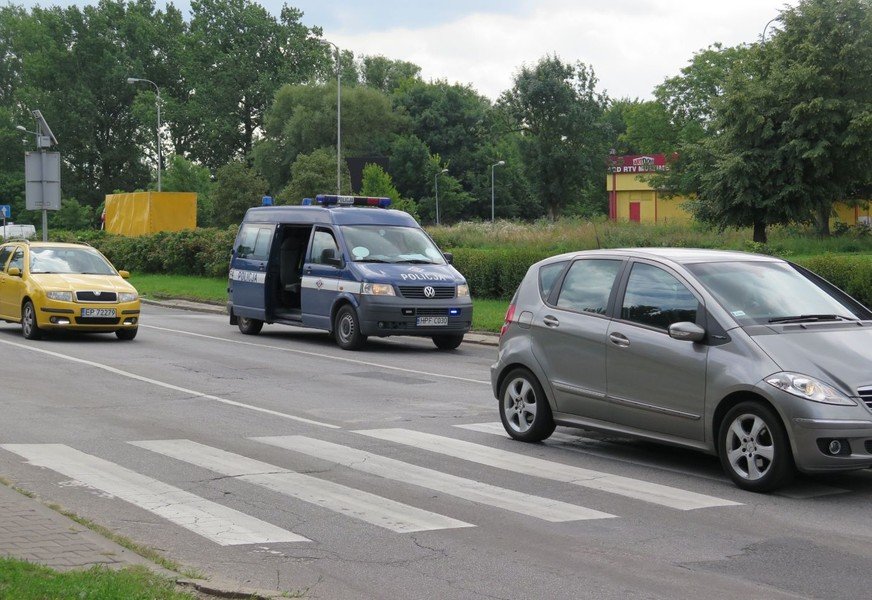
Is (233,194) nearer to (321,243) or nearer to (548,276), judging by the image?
(321,243)

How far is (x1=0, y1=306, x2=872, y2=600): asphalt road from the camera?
609 cm

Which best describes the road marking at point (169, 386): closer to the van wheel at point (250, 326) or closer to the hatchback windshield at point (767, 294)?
the hatchback windshield at point (767, 294)

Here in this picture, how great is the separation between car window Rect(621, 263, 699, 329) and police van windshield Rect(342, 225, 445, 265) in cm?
1084

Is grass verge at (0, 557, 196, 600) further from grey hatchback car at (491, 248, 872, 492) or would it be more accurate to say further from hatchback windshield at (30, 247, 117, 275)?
hatchback windshield at (30, 247, 117, 275)

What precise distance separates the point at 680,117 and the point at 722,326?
77984mm

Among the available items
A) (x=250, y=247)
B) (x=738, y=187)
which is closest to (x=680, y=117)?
(x=738, y=187)

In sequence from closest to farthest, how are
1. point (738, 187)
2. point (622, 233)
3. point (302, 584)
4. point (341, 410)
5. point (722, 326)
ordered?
1. point (302, 584)
2. point (722, 326)
3. point (341, 410)
4. point (622, 233)
5. point (738, 187)

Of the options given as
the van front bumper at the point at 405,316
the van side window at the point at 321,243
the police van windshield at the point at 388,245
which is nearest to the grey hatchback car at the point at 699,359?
the van front bumper at the point at 405,316

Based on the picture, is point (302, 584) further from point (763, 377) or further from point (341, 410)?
point (341, 410)

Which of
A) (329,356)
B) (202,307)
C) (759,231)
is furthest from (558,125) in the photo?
(329,356)

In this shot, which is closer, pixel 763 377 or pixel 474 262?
pixel 763 377

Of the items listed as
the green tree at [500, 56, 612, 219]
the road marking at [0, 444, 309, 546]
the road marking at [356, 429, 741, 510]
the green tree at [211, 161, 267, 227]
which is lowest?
the road marking at [356, 429, 741, 510]

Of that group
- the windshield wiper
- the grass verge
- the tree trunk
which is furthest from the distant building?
the grass verge

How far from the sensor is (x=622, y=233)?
40.2 metres
